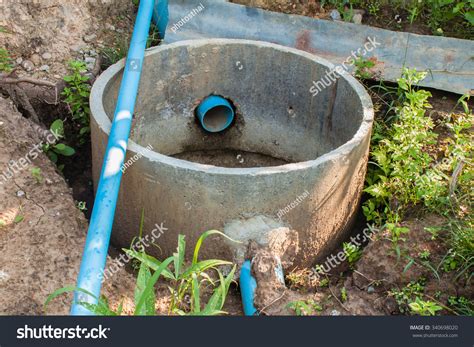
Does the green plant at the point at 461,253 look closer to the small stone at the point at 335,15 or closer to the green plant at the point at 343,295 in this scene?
the green plant at the point at 343,295

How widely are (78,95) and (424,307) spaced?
2651 mm

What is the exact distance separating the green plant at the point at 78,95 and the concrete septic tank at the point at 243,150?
1.10ft

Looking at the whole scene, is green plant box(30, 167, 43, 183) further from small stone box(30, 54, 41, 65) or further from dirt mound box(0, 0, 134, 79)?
small stone box(30, 54, 41, 65)

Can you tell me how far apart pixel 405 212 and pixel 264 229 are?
0.88 m

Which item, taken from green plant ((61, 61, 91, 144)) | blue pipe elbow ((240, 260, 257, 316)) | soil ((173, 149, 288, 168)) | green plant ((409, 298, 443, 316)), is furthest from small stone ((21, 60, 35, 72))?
green plant ((409, 298, 443, 316))

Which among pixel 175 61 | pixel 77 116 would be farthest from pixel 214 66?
pixel 77 116

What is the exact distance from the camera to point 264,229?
3686 mm

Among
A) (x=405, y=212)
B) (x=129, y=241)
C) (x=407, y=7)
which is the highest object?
(x=407, y=7)

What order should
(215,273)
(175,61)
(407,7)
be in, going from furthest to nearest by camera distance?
(407,7) < (175,61) < (215,273)

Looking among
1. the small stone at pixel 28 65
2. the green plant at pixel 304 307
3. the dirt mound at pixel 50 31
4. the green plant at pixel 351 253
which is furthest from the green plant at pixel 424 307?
the small stone at pixel 28 65

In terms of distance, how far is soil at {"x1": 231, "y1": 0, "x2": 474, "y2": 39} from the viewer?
5148 millimetres

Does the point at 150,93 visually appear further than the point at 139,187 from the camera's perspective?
Yes

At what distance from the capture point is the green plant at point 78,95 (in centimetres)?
460

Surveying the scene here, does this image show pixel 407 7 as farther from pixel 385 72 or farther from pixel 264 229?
pixel 264 229
